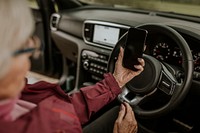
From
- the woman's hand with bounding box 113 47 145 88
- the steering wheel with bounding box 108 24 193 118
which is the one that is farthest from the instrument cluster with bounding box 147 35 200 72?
the woman's hand with bounding box 113 47 145 88

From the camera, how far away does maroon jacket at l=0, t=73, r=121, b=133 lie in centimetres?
69

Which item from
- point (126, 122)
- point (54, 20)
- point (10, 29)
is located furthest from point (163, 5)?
point (10, 29)

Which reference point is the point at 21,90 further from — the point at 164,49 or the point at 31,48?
the point at 164,49

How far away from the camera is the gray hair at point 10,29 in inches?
23.5

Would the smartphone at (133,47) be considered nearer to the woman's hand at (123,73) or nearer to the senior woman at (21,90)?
the woman's hand at (123,73)

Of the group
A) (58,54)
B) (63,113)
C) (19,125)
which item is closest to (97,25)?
(58,54)

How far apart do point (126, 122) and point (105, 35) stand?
25.9 inches

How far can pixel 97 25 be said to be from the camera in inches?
68.3

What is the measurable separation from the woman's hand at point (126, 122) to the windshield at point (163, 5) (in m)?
0.76

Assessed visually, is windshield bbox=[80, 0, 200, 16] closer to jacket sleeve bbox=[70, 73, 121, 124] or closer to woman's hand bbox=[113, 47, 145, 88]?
woman's hand bbox=[113, 47, 145, 88]

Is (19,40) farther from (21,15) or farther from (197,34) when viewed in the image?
(197,34)

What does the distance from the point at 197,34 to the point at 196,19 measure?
294 millimetres

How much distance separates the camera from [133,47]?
1127 millimetres

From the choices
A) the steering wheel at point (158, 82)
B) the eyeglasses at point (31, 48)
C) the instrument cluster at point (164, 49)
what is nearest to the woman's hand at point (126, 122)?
the steering wheel at point (158, 82)
